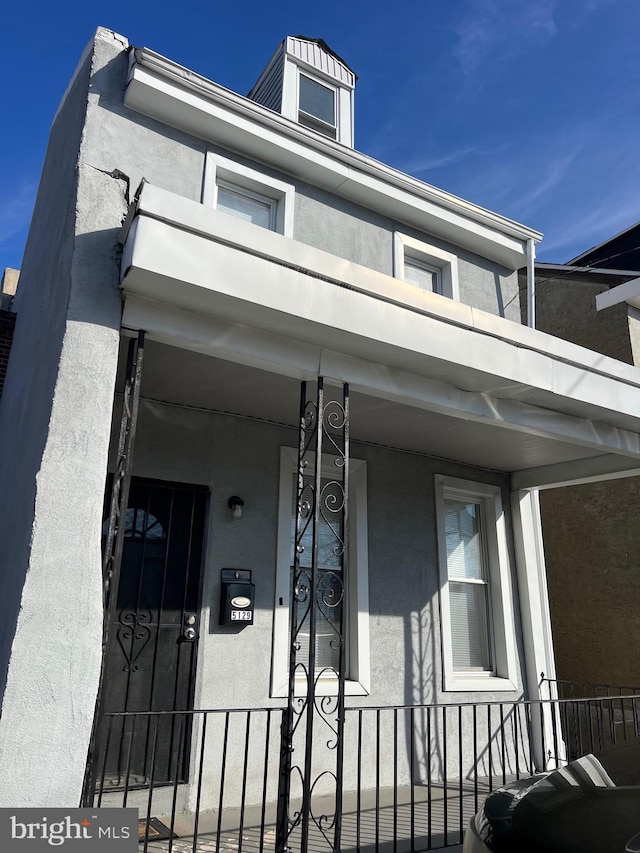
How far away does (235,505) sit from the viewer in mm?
5352

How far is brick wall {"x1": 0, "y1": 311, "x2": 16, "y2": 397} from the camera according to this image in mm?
5867

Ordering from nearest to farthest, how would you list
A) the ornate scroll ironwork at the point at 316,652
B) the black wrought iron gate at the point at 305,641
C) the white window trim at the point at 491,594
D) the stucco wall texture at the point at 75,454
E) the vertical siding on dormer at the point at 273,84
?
the stucco wall texture at the point at 75,454 < the black wrought iron gate at the point at 305,641 < the ornate scroll ironwork at the point at 316,652 < the white window trim at the point at 491,594 < the vertical siding on dormer at the point at 273,84

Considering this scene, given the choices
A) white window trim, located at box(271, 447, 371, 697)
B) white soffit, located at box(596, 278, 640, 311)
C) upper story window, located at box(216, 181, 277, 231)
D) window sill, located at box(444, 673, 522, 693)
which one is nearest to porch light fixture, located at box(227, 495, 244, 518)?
white window trim, located at box(271, 447, 371, 697)

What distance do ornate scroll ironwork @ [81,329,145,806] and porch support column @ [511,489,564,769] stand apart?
497 cm

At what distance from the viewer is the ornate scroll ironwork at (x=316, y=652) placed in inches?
140

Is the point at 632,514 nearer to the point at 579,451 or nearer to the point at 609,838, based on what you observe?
the point at 579,451

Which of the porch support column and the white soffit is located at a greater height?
the white soffit

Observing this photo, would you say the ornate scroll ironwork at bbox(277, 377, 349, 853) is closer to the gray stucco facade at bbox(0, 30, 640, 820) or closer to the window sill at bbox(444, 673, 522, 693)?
the gray stucco facade at bbox(0, 30, 640, 820)

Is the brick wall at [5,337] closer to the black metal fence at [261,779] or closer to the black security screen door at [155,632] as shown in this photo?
the black security screen door at [155,632]

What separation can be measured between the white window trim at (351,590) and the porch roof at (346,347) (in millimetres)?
478

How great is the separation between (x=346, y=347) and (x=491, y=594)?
401cm

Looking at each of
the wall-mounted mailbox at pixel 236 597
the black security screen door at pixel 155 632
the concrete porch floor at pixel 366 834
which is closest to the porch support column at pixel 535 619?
the concrete porch floor at pixel 366 834

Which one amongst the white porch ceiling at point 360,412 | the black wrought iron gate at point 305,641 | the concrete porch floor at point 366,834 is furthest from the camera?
the white porch ceiling at point 360,412

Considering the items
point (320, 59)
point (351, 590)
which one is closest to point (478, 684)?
point (351, 590)
